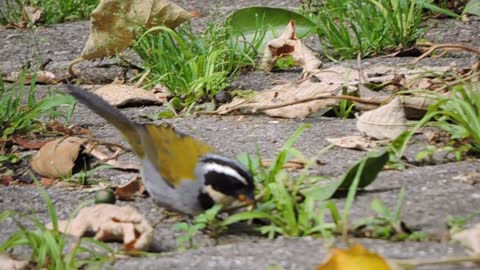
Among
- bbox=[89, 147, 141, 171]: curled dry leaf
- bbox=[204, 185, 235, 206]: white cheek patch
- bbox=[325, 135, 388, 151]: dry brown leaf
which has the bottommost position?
bbox=[89, 147, 141, 171]: curled dry leaf

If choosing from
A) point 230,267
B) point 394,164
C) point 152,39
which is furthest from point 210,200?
point 152,39

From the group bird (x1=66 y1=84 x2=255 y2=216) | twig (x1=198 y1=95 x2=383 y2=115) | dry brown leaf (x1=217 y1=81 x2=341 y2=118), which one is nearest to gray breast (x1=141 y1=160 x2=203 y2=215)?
bird (x1=66 y1=84 x2=255 y2=216)

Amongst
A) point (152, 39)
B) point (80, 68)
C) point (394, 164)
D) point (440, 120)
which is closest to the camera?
point (394, 164)

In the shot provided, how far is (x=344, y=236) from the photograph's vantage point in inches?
108

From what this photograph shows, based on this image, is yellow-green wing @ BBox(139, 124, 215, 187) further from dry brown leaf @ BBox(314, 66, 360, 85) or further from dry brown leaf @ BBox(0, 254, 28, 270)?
dry brown leaf @ BBox(314, 66, 360, 85)

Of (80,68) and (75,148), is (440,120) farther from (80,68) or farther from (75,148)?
(80,68)

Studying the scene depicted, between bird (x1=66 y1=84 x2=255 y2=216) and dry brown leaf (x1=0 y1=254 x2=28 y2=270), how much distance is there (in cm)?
47

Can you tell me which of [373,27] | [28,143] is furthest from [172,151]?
[373,27]

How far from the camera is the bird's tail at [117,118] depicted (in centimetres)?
342

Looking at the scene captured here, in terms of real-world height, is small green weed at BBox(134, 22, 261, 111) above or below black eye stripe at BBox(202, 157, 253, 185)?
below

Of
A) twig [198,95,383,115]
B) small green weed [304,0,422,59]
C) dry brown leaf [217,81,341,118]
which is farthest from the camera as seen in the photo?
small green weed [304,0,422,59]

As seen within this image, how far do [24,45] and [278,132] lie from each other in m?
2.43

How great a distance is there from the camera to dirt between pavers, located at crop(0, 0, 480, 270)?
9.18ft

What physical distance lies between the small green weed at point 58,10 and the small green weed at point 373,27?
1872 millimetres
